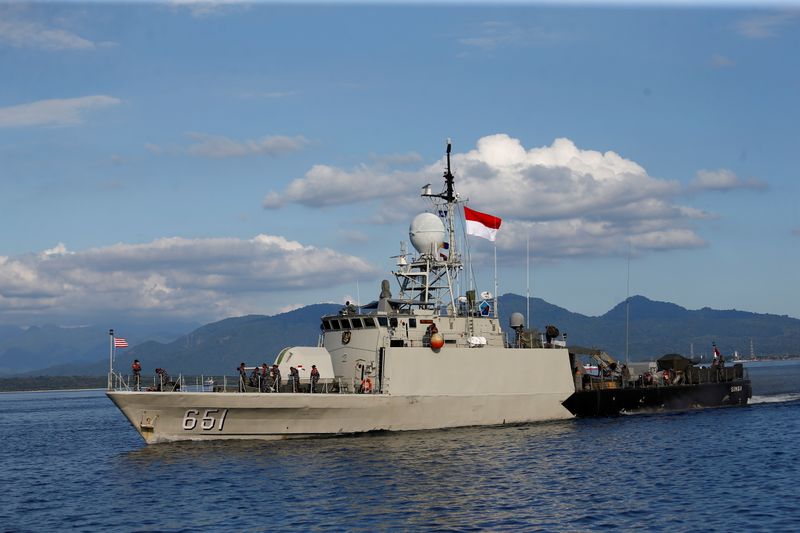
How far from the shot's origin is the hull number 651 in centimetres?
3081

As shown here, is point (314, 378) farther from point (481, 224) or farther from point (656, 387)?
point (656, 387)

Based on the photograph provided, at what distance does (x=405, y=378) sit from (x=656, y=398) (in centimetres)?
1677

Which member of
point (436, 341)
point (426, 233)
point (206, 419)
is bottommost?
point (206, 419)

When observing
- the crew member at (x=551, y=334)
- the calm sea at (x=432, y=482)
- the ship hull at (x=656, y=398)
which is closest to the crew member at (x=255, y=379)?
the calm sea at (x=432, y=482)

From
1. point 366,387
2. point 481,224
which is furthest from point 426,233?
point 366,387

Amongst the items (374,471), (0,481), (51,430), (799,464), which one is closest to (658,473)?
(799,464)

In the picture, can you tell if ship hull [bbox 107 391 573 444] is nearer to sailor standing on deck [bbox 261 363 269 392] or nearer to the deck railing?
the deck railing

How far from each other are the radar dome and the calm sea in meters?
8.31

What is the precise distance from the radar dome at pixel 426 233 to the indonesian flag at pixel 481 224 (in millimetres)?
1375

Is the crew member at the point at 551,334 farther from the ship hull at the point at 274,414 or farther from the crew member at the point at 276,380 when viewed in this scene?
the crew member at the point at 276,380

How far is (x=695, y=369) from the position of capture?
47188 mm

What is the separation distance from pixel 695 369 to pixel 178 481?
31193mm

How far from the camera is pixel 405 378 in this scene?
33219 millimetres

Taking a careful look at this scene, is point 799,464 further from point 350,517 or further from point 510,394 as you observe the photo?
point 350,517
